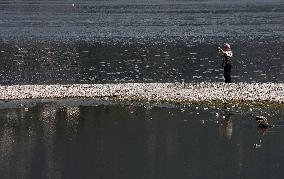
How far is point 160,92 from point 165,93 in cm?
52

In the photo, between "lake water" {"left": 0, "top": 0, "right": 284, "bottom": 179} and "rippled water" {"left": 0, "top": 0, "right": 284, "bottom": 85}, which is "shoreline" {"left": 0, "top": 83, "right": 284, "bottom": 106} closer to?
"lake water" {"left": 0, "top": 0, "right": 284, "bottom": 179}

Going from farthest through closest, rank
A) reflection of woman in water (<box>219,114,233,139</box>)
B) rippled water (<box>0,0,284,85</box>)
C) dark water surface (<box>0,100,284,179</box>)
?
rippled water (<box>0,0,284,85</box>) → reflection of woman in water (<box>219,114,233,139</box>) → dark water surface (<box>0,100,284,179</box>)

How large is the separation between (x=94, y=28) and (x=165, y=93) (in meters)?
77.1

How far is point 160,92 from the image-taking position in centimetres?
3928

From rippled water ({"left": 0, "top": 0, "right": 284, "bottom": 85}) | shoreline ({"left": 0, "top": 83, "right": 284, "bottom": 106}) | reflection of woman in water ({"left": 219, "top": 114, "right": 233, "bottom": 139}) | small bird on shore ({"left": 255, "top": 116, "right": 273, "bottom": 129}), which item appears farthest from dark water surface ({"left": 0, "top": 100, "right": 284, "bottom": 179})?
rippled water ({"left": 0, "top": 0, "right": 284, "bottom": 85})

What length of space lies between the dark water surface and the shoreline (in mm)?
2218

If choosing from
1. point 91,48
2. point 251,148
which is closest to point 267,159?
point 251,148

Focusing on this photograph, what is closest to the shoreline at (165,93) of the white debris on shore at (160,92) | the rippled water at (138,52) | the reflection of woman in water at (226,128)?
the white debris on shore at (160,92)

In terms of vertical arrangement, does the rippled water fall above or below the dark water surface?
below

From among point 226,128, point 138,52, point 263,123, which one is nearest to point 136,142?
point 226,128

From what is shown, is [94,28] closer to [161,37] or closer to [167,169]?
[161,37]

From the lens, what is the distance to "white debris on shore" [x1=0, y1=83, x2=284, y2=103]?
121 feet

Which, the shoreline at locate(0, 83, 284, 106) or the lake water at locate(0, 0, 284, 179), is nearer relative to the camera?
the lake water at locate(0, 0, 284, 179)

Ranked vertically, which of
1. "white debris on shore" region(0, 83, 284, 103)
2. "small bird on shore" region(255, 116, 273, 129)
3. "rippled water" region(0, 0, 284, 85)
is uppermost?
"small bird on shore" region(255, 116, 273, 129)
